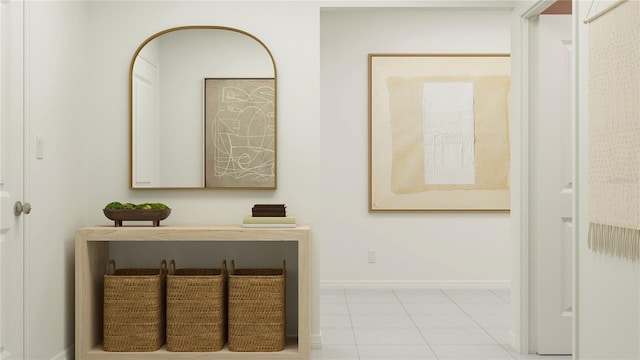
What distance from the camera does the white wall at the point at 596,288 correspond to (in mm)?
2301

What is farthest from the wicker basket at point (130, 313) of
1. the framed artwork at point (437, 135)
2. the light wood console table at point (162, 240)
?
the framed artwork at point (437, 135)

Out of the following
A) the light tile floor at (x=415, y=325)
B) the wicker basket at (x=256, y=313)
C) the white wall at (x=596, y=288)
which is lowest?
the light tile floor at (x=415, y=325)

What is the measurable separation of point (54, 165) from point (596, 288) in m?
2.57

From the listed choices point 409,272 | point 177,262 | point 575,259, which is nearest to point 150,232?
point 177,262

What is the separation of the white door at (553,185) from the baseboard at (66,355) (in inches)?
101

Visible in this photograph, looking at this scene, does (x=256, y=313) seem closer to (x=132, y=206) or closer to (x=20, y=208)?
(x=132, y=206)

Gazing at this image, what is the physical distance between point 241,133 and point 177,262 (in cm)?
84

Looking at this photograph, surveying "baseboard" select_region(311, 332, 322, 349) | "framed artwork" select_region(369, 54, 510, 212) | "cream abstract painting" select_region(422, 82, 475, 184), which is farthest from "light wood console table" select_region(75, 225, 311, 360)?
"cream abstract painting" select_region(422, 82, 475, 184)

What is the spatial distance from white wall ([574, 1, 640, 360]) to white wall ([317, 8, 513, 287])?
293 centimetres

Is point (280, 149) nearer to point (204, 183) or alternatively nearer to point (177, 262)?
point (204, 183)

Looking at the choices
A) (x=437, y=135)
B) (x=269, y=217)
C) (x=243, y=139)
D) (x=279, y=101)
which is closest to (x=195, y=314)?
(x=269, y=217)

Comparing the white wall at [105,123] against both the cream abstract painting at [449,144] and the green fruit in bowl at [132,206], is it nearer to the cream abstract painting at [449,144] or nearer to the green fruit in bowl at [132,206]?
the green fruit in bowl at [132,206]

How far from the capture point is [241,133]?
3660mm

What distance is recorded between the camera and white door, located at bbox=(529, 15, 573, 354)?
140 inches
